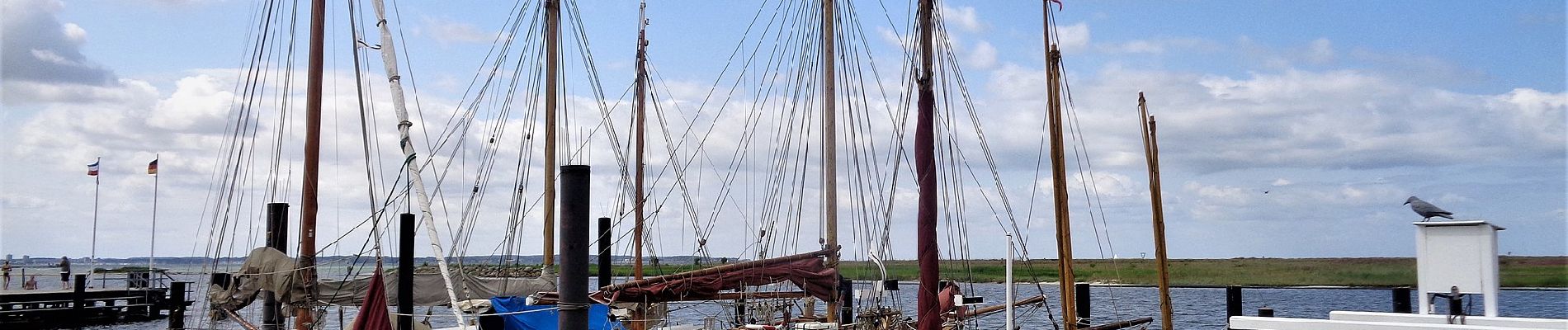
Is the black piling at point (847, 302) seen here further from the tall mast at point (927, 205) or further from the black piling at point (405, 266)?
the black piling at point (405, 266)

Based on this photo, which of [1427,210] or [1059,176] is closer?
[1427,210]

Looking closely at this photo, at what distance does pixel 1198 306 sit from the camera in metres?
81.7

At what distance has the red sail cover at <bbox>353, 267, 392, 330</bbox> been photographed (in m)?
14.1

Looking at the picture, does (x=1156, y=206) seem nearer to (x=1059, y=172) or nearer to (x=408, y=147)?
(x=1059, y=172)

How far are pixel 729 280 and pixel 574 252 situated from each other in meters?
9.92

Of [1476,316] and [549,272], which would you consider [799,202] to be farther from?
[1476,316]

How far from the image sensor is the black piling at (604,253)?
785 inches

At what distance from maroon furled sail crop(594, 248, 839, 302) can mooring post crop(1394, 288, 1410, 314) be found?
39.2 feet

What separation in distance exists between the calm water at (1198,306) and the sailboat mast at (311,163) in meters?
28.9

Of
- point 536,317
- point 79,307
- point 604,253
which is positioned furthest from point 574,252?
point 79,307

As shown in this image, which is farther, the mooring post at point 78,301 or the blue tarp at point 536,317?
the mooring post at point 78,301

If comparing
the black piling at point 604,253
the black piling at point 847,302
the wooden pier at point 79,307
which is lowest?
the wooden pier at point 79,307

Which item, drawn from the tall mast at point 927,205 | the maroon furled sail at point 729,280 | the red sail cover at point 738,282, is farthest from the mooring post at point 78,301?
the tall mast at point 927,205

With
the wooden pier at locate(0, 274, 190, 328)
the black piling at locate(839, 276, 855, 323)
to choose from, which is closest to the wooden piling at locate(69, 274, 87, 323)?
the wooden pier at locate(0, 274, 190, 328)
